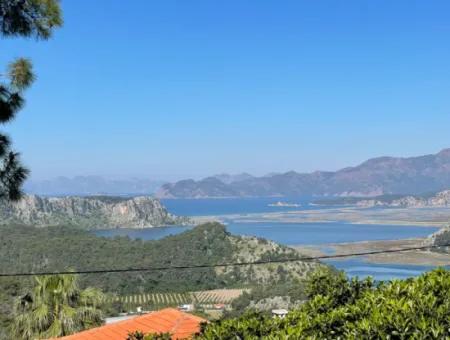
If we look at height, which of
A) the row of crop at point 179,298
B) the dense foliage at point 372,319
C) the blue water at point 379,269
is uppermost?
the dense foliage at point 372,319

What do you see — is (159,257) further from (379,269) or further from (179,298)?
(379,269)

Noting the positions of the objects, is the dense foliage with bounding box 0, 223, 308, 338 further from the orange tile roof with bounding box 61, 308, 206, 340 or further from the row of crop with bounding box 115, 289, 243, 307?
the orange tile roof with bounding box 61, 308, 206, 340

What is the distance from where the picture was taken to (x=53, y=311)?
1174 cm

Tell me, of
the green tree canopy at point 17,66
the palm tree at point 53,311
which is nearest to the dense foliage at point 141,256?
the palm tree at point 53,311

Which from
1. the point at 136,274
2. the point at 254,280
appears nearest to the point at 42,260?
the point at 136,274

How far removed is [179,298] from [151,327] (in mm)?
81589

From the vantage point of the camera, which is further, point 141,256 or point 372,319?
point 141,256

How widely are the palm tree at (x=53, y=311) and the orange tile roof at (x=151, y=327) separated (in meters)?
1.43

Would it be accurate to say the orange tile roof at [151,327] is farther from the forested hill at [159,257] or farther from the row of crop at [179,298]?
the forested hill at [159,257]

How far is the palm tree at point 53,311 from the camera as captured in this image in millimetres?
11523

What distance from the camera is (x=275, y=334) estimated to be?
5082mm

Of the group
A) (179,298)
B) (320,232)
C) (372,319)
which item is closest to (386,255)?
(320,232)

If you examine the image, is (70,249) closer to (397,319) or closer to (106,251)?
(106,251)

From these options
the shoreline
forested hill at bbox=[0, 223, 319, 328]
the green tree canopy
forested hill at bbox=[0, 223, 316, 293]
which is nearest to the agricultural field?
forested hill at bbox=[0, 223, 319, 328]
